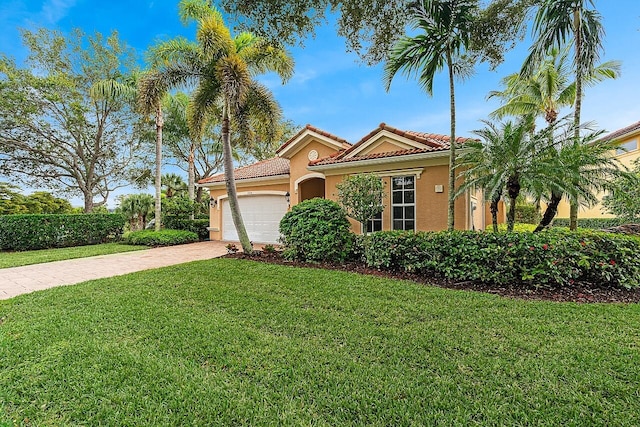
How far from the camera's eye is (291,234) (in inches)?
380

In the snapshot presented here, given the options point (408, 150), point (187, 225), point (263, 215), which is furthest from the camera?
point (187, 225)

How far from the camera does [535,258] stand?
6.16 meters

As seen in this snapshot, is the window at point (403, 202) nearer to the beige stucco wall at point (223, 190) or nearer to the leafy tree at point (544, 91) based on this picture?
the beige stucco wall at point (223, 190)

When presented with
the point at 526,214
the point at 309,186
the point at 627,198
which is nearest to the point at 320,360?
the point at 627,198

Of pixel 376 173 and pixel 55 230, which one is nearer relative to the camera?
pixel 376 173

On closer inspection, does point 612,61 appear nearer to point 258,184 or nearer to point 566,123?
point 566,123

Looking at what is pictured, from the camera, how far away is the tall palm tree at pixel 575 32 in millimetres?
7539

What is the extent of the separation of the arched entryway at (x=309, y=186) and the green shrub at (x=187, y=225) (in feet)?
25.3

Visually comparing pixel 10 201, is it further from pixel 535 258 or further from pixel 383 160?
pixel 535 258

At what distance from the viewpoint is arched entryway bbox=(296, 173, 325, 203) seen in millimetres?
14152

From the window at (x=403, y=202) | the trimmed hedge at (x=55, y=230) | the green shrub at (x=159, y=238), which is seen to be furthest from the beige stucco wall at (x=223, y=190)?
the window at (x=403, y=202)

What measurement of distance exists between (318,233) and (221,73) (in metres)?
6.43

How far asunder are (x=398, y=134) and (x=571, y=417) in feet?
32.4

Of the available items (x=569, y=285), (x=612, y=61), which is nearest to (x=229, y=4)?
(x=569, y=285)
